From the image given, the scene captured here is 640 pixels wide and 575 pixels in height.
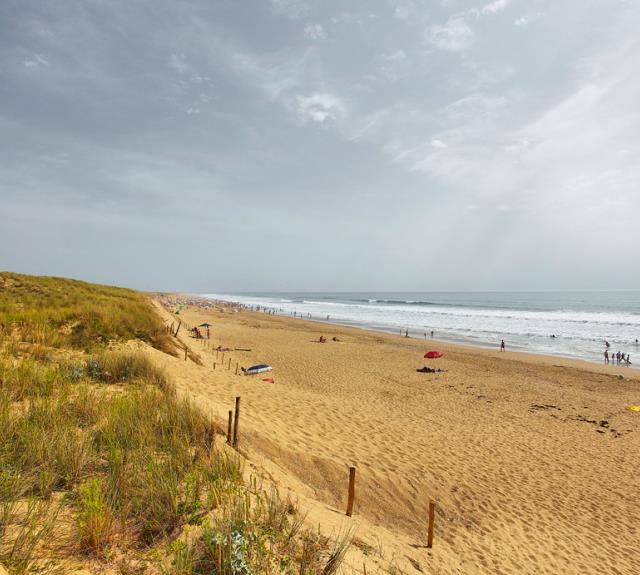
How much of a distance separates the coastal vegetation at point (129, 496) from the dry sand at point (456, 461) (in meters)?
1.14

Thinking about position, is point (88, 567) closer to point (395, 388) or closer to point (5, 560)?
point (5, 560)

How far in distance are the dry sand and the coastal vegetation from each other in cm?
114

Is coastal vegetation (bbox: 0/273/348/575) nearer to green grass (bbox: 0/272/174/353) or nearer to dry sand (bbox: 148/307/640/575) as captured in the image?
dry sand (bbox: 148/307/640/575)

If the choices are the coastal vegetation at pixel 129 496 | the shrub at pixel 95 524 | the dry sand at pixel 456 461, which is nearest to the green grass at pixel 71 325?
the dry sand at pixel 456 461

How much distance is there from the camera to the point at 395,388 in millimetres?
17281

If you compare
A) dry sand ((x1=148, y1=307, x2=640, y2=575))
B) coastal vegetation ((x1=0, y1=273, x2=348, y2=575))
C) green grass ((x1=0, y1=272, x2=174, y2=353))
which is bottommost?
dry sand ((x1=148, y1=307, x2=640, y2=575))

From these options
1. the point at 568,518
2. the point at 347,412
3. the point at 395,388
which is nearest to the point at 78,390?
the point at 347,412

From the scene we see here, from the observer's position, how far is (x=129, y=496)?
11.8 ft

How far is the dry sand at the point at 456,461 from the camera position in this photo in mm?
5852

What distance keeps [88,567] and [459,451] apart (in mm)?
9511

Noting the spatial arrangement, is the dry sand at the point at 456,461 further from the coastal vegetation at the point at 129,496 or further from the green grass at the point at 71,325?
the green grass at the point at 71,325

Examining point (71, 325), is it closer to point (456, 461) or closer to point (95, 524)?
point (95, 524)

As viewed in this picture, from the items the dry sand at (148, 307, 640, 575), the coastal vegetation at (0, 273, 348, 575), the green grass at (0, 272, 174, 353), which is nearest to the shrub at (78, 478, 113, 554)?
the coastal vegetation at (0, 273, 348, 575)

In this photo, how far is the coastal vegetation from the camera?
292 centimetres
